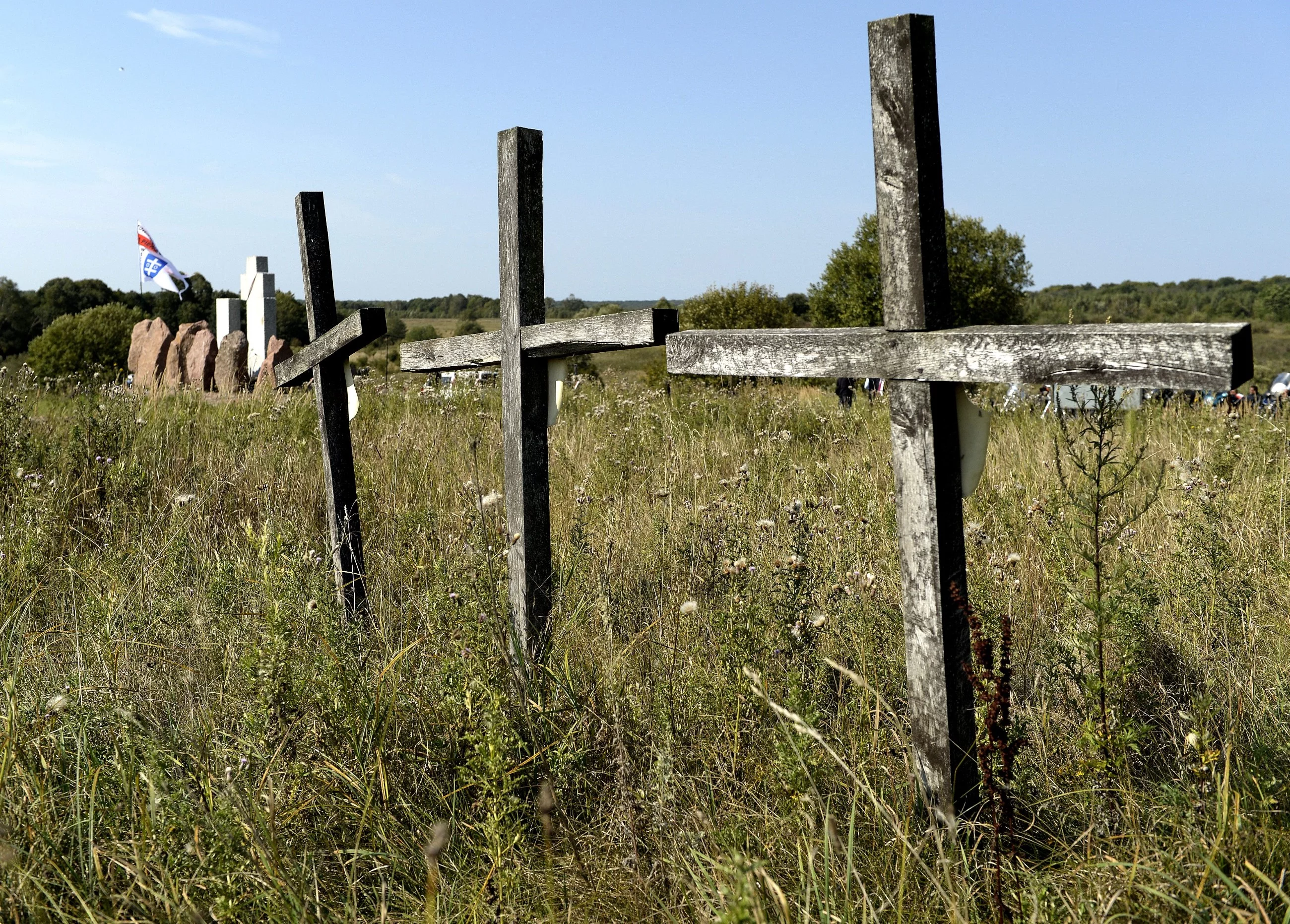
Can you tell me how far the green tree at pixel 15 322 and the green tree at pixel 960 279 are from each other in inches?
1090

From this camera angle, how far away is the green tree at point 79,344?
19.1 m

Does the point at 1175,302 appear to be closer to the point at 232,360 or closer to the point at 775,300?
the point at 775,300

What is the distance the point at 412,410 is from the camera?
838 cm

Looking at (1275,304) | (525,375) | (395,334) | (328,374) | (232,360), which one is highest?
(1275,304)

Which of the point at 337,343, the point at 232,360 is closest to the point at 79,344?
the point at 232,360

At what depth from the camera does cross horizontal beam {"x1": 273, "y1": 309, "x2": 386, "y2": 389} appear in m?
3.87

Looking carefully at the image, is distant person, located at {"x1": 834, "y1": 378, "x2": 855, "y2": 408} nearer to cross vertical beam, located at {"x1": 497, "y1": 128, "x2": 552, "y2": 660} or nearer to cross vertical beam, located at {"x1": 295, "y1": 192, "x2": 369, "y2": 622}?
cross vertical beam, located at {"x1": 295, "y1": 192, "x2": 369, "y2": 622}

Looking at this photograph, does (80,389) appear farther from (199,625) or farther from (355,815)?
(355,815)

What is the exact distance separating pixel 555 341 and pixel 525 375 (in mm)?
260

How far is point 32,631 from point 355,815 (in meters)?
2.21

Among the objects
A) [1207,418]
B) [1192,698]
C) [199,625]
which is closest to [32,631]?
[199,625]

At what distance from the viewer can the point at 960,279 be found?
32000 mm

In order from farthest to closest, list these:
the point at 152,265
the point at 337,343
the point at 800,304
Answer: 1. the point at 800,304
2. the point at 152,265
3. the point at 337,343

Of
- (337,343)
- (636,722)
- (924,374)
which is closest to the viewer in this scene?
(924,374)
